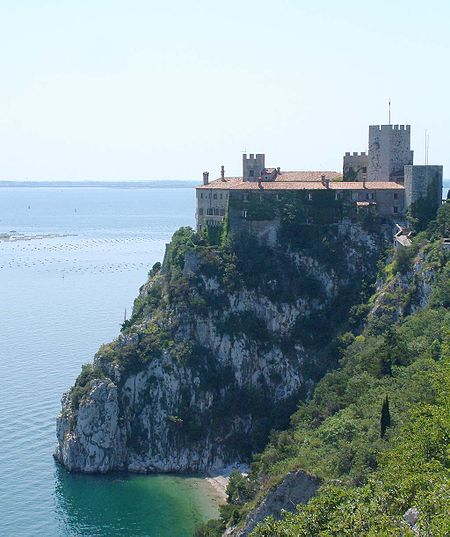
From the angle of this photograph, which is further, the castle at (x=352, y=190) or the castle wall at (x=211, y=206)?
the castle wall at (x=211, y=206)

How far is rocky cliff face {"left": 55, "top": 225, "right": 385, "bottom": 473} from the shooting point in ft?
230

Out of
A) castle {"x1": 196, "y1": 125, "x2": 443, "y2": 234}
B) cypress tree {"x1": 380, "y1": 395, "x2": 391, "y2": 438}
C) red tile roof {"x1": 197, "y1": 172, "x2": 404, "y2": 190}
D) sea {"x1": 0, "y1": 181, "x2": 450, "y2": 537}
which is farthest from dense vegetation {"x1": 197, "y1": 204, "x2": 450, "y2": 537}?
red tile roof {"x1": 197, "y1": 172, "x2": 404, "y2": 190}

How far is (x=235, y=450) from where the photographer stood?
7100 centimetres

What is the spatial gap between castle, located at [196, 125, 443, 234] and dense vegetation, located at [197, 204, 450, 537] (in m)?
5.01

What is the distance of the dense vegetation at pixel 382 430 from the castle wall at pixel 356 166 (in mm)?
10928

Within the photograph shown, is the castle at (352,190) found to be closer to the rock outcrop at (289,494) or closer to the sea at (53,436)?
the sea at (53,436)

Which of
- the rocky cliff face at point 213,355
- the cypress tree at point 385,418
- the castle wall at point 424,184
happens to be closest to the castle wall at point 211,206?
the rocky cliff face at point 213,355

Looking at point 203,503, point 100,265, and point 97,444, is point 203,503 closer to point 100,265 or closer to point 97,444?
point 97,444

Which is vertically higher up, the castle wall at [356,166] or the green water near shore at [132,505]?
the castle wall at [356,166]

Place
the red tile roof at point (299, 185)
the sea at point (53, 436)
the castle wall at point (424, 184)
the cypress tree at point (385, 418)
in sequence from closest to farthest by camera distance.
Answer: the cypress tree at point (385, 418) < the sea at point (53, 436) < the castle wall at point (424, 184) < the red tile roof at point (299, 185)

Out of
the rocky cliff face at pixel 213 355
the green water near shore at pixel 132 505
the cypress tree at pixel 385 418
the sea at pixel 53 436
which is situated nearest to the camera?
the cypress tree at pixel 385 418

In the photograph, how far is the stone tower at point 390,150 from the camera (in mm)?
82000

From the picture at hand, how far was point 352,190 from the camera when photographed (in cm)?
8075

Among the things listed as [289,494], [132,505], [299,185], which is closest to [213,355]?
[132,505]
